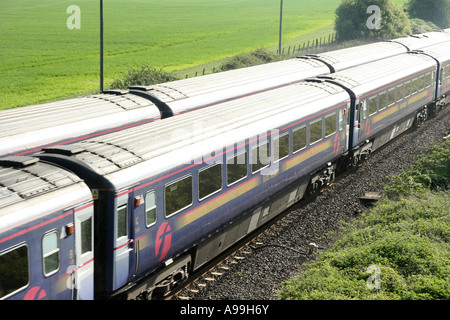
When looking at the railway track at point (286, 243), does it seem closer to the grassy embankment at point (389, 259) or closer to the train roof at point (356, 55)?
the grassy embankment at point (389, 259)

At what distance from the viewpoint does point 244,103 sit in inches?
619

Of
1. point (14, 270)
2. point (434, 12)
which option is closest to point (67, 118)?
point (14, 270)

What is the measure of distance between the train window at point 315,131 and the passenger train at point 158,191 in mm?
29

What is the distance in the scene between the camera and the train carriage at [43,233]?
27.2 feet

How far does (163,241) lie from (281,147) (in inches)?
203

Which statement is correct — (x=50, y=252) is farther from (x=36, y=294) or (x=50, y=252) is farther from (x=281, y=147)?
(x=281, y=147)

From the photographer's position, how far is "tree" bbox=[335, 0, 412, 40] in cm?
6462

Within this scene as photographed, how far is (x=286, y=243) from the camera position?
595 inches

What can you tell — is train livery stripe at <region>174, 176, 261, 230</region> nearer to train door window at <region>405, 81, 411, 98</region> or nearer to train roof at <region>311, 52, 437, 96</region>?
train roof at <region>311, 52, 437, 96</region>

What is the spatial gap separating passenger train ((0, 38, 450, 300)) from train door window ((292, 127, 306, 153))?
0.05 metres

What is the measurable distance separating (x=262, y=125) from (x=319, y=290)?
4.78 meters

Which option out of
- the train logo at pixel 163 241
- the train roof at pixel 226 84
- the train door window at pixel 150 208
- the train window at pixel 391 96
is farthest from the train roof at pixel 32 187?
the train window at pixel 391 96
